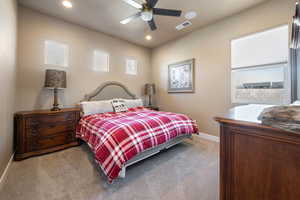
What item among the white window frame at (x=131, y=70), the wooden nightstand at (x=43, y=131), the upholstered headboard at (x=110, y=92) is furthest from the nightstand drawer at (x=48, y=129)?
the white window frame at (x=131, y=70)

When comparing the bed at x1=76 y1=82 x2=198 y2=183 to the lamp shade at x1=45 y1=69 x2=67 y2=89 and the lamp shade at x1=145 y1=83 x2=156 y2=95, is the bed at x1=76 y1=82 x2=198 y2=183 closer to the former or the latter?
Answer: the lamp shade at x1=45 y1=69 x2=67 y2=89

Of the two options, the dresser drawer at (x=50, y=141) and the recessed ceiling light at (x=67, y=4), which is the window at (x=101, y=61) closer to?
the recessed ceiling light at (x=67, y=4)

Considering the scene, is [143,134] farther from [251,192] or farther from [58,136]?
[58,136]

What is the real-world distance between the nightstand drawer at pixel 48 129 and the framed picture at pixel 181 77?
9.87ft

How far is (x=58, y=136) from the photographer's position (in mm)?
2629

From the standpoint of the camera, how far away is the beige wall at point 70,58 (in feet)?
8.79

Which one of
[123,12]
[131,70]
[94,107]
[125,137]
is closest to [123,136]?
[125,137]

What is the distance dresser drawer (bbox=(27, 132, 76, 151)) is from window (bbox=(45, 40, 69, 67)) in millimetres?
1692

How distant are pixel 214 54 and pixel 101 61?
313cm

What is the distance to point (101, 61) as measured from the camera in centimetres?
381

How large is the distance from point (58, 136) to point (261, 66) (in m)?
4.38

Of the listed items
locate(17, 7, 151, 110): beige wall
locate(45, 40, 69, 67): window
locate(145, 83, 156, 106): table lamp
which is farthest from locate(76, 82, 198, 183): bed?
locate(145, 83, 156, 106): table lamp

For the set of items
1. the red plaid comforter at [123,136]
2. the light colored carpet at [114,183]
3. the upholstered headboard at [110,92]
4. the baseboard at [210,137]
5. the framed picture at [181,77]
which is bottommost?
the light colored carpet at [114,183]

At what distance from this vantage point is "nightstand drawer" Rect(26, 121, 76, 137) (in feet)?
7.74
